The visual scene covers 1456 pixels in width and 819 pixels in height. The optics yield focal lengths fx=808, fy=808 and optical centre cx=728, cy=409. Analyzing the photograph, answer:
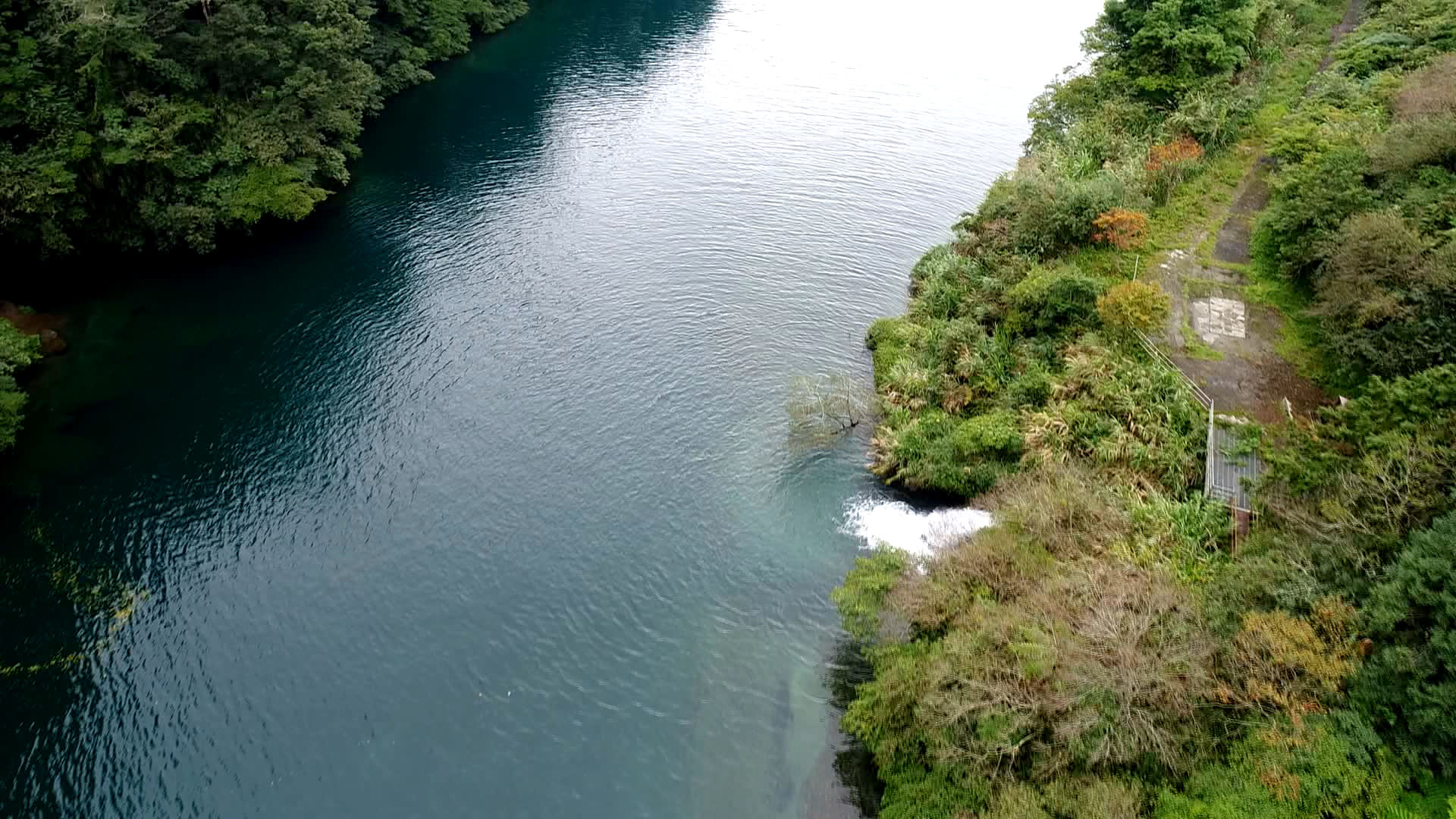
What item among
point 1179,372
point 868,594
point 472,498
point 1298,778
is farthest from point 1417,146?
point 472,498

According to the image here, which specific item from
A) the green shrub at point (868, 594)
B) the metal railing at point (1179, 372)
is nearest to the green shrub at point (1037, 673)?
the green shrub at point (868, 594)

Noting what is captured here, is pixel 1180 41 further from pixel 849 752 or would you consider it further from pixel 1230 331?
pixel 849 752

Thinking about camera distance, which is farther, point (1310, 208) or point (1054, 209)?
point (1054, 209)

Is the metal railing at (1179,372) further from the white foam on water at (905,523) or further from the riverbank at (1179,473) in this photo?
the white foam on water at (905,523)

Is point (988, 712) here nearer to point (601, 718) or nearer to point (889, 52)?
point (601, 718)

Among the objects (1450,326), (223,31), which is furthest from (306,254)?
(1450,326)
